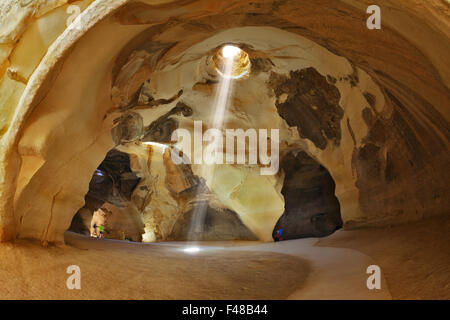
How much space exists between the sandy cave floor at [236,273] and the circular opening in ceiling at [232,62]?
430 cm

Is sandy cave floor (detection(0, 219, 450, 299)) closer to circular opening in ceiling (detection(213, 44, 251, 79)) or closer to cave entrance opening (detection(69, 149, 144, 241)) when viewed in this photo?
circular opening in ceiling (detection(213, 44, 251, 79))

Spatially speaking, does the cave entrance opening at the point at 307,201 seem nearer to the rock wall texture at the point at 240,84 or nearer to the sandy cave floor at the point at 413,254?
the rock wall texture at the point at 240,84

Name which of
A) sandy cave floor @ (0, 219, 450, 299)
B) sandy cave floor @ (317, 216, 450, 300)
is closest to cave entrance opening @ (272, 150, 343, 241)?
sandy cave floor @ (317, 216, 450, 300)

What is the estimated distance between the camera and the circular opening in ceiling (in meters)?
6.90

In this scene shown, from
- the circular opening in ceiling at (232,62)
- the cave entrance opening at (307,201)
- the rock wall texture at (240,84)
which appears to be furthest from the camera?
the cave entrance opening at (307,201)

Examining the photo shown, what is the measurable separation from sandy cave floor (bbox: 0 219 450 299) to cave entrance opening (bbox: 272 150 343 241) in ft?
25.9

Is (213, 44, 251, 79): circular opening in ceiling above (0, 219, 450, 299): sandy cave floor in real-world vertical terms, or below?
above

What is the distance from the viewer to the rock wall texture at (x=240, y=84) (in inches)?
126

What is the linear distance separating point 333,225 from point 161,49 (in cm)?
987

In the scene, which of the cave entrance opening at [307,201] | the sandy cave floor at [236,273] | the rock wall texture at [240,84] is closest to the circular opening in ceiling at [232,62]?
the rock wall texture at [240,84]

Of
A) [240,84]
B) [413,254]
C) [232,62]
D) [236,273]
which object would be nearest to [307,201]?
[240,84]

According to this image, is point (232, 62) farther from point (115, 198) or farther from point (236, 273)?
point (115, 198)

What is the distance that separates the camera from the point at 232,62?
705cm

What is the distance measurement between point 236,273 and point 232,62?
4.91 metres
